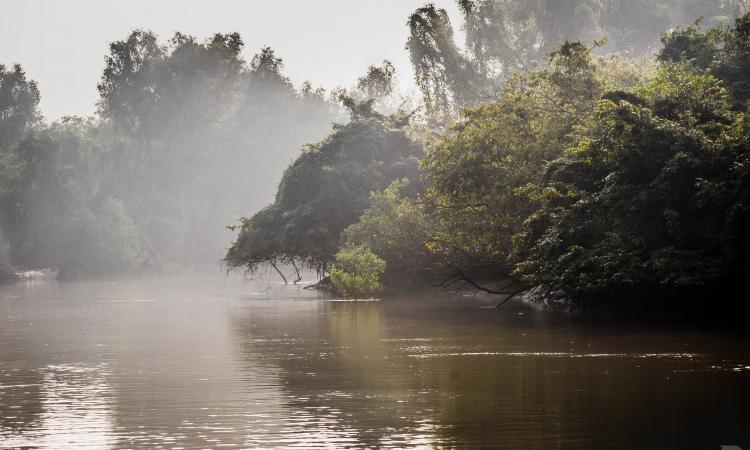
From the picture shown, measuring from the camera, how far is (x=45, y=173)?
86.8 m

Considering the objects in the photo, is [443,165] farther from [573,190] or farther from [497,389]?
[497,389]

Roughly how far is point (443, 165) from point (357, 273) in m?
8.02

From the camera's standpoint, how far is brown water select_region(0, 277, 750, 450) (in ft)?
40.1

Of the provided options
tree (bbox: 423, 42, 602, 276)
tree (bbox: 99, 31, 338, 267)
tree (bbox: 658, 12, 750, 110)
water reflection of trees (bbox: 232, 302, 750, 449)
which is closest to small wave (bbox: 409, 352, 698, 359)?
water reflection of trees (bbox: 232, 302, 750, 449)

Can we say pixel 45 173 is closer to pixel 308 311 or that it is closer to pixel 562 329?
pixel 308 311

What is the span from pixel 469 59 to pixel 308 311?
153 ft

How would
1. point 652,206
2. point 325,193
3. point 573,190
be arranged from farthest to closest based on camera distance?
1. point 325,193
2. point 573,190
3. point 652,206

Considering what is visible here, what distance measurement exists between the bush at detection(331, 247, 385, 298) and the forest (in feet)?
0.30

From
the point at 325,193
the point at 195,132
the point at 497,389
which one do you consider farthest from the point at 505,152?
the point at 195,132

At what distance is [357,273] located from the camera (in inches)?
1704

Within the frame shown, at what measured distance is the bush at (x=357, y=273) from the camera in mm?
42666

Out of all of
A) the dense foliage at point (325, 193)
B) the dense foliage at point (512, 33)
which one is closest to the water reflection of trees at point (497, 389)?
the dense foliage at point (325, 193)

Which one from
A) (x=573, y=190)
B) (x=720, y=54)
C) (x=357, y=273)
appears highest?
(x=720, y=54)

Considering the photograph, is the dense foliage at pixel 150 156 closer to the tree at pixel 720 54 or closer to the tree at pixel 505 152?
the tree at pixel 505 152
